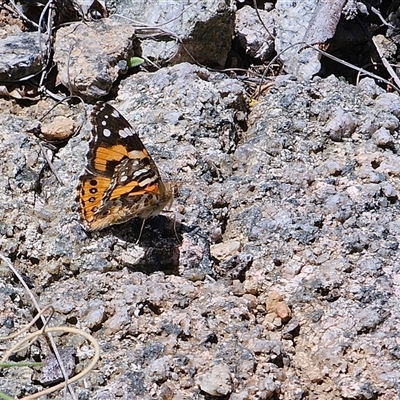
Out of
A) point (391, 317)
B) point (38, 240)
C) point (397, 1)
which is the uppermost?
point (397, 1)

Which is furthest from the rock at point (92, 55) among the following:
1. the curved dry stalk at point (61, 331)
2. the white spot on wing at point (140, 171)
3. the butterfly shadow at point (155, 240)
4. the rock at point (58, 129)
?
the curved dry stalk at point (61, 331)

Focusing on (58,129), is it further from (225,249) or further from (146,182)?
(225,249)


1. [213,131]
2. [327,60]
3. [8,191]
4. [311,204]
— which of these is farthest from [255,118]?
[8,191]

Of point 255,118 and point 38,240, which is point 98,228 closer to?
point 38,240

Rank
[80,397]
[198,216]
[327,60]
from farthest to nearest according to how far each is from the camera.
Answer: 1. [327,60]
2. [198,216]
3. [80,397]

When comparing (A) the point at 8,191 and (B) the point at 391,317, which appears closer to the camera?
(B) the point at 391,317

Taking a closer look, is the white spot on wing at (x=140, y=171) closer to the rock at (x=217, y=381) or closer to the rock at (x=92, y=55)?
the rock at (x=92, y=55)

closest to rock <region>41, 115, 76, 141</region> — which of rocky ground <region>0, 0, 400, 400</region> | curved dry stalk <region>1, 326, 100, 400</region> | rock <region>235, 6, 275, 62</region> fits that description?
rocky ground <region>0, 0, 400, 400</region>

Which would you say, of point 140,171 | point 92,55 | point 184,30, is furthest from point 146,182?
point 184,30
